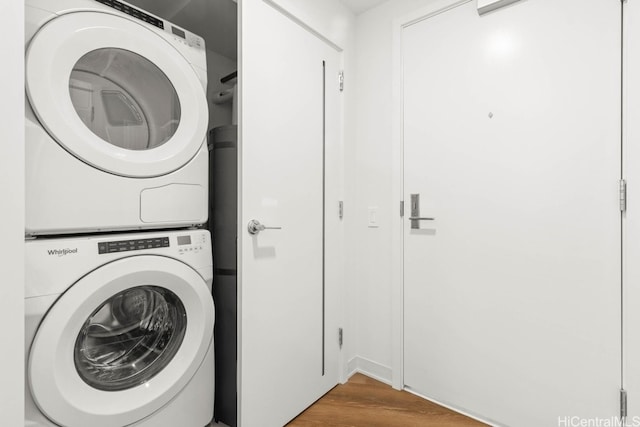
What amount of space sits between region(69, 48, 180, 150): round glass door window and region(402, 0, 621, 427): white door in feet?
4.17

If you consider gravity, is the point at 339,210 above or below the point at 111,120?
below

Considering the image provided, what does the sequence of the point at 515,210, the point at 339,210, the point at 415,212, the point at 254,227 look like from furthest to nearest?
the point at 339,210
the point at 415,212
the point at 515,210
the point at 254,227

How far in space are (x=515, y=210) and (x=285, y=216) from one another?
3.60 ft

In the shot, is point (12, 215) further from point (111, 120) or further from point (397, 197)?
point (397, 197)

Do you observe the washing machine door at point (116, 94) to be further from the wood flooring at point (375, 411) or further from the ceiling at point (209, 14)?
the wood flooring at point (375, 411)

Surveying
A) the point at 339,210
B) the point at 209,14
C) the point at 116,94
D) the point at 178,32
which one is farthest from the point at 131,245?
the point at 209,14

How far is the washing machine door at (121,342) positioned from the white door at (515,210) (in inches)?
47.4

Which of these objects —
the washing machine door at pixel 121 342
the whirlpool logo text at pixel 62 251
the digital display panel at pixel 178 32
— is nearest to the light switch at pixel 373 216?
the washing machine door at pixel 121 342

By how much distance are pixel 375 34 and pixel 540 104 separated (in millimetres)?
1041

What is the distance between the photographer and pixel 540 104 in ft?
4.83

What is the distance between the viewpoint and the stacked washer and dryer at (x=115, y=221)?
0.94 m

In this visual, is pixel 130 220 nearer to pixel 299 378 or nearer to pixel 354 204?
pixel 299 378

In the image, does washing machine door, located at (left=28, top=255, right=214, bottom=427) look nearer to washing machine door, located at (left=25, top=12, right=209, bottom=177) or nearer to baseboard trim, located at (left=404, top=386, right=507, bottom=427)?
washing machine door, located at (left=25, top=12, right=209, bottom=177)

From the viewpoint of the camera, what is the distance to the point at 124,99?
3.94 ft
